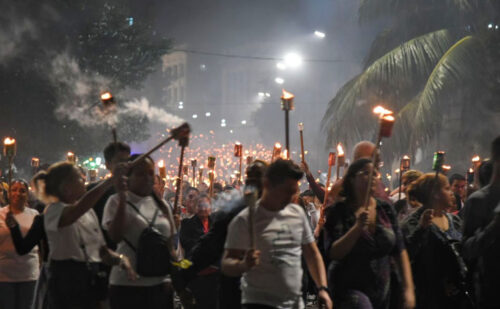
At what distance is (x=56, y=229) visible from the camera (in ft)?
19.9

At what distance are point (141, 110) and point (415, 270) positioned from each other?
2688 cm

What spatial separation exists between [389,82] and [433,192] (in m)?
14.5

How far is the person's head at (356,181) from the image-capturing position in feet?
19.8

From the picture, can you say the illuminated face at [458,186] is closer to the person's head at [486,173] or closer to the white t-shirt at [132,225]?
the person's head at [486,173]

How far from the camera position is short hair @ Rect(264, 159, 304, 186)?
5296 millimetres

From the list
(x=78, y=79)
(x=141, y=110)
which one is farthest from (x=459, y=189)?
(x=141, y=110)

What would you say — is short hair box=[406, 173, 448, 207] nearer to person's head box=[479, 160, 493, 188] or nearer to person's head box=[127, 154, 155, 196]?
person's head box=[479, 160, 493, 188]

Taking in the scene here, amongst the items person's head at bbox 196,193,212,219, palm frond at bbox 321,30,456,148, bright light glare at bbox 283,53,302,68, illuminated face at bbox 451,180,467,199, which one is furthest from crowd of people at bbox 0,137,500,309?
bright light glare at bbox 283,53,302,68

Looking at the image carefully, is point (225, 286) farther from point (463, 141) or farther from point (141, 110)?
point (141, 110)

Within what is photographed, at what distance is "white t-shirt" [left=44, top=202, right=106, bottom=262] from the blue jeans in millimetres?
2444

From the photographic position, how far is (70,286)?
19.7 feet

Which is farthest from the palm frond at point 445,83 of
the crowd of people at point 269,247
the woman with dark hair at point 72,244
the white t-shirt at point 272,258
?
the white t-shirt at point 272,258

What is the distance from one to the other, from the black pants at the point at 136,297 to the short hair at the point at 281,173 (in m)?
1.41

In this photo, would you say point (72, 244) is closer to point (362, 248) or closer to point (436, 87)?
point (362, 248)
